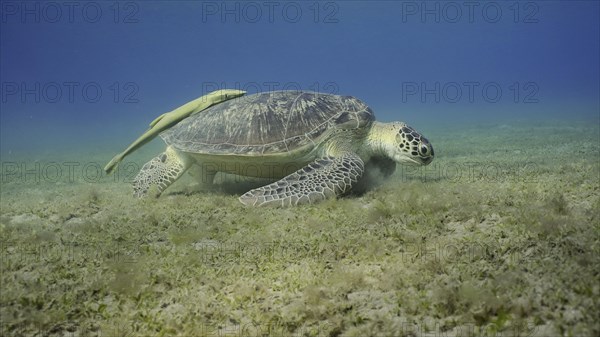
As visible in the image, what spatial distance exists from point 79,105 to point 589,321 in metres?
152

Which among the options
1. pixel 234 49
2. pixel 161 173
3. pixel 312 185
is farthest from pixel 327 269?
pixel 234 49

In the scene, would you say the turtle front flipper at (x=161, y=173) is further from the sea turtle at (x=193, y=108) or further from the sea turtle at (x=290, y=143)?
the sea turtle at (x=193, y=108)

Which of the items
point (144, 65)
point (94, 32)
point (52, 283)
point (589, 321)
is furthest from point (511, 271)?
point (144, 65)

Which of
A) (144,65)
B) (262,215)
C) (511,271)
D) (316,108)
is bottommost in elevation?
(262,215)

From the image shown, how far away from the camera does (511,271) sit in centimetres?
272

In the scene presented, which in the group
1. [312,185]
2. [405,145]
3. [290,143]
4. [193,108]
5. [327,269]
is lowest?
[327,269]

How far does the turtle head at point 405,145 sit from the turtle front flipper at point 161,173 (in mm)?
4405

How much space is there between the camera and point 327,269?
338cm

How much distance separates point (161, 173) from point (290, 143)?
3.08 m

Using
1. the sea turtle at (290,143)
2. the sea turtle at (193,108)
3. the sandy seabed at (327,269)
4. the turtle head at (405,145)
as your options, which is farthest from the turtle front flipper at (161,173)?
the turtle head at (405,145)

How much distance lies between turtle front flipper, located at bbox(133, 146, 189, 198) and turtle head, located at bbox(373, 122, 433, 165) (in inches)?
173

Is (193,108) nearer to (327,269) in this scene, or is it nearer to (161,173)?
(161,173)

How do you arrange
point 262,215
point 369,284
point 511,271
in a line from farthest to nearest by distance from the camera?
point 262,215 < point 369,284 < point 511,271

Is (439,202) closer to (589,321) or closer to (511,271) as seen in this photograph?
(511,271)
